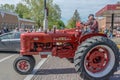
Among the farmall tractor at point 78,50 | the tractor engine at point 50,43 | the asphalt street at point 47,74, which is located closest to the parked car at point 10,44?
the asphalt street at point 47,74

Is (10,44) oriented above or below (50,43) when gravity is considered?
below

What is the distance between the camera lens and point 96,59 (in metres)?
8.68

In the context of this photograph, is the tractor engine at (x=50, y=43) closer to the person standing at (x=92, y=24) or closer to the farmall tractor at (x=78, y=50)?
the farmall tractor at (x=78, y=50)

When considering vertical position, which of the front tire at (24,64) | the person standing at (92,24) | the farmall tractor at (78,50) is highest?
the person standing at (92,24)

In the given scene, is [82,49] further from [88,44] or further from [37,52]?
[37,52]

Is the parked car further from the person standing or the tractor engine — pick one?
the person standing

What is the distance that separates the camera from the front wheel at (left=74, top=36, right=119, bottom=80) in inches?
323

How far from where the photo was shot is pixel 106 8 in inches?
1661

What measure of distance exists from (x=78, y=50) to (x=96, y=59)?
2.41 feet

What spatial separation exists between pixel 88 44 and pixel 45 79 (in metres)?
1.71

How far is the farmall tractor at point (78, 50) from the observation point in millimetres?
8289

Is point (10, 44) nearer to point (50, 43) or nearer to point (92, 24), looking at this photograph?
point (50, 43)

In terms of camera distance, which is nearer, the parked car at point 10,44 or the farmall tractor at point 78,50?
the farmall tractor at point 78,50

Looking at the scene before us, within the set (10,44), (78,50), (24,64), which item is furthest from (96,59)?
(10,44)
